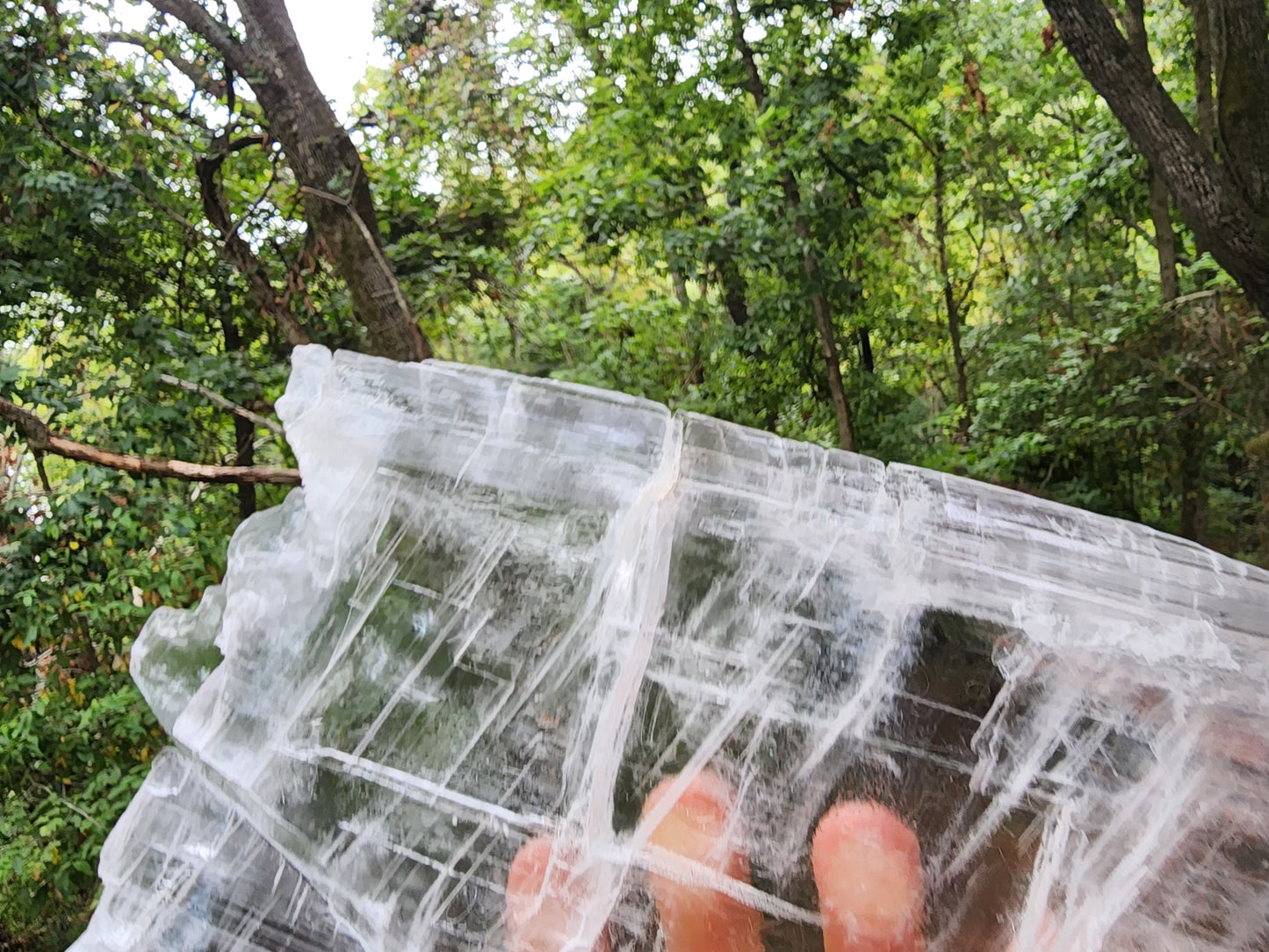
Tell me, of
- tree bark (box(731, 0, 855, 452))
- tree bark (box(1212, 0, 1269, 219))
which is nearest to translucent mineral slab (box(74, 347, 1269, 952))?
tree bark (box(1212, 0, 1269, 219))

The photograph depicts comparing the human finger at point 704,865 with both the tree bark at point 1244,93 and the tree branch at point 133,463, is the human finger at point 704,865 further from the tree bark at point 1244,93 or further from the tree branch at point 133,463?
the tree bark at point 1244,93

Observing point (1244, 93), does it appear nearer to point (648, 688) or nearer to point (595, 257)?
point (595, 257)

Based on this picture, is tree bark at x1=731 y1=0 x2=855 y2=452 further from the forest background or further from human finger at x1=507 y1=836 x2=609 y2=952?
human finger at x1=507 y1=836 x2=609 y2=952

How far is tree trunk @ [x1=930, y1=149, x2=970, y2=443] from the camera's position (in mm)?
4895

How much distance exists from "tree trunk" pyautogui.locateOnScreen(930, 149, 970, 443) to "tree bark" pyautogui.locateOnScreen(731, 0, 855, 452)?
1.13 meters

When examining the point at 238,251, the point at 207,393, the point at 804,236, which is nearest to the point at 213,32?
the point at 238,251

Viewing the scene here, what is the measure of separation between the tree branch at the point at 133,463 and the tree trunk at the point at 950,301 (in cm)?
398

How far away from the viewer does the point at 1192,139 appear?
2742mm

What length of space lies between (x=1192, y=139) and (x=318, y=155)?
9.91 ft

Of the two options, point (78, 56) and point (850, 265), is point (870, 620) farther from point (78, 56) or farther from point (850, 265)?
point (850, 265)

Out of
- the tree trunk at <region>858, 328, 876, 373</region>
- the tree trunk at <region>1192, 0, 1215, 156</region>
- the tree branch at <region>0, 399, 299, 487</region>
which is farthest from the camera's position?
the tree trunk at <region>858, 328, 876, 373</region>

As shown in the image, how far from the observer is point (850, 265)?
4.45 meters

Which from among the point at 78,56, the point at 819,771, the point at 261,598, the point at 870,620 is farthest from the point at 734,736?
the point at 78,56

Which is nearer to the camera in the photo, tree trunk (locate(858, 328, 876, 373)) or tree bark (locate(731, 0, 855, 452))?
tree bark (locate(731, 0, 855, 452))
